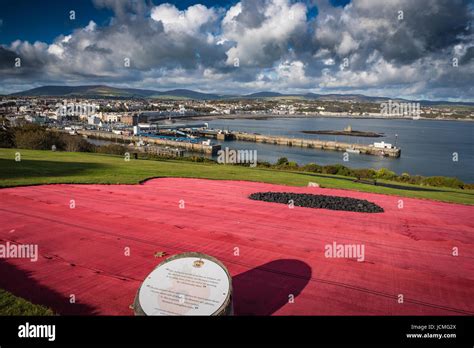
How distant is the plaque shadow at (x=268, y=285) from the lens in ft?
20.4

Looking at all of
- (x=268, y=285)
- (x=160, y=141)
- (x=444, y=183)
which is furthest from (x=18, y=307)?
(x=160, y=141)

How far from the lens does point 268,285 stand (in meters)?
7.05

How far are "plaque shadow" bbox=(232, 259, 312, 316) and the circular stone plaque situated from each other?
0.96 meters

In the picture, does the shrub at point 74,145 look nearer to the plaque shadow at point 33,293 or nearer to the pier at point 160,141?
the plaque shadow at point 33,293

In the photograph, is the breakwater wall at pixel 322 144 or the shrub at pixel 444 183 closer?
the shrub at pixel 444 183

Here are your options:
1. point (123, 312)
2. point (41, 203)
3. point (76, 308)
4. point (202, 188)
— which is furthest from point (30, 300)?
point (202, 188)

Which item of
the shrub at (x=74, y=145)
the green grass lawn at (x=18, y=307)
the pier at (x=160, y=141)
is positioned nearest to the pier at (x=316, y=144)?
the pier at (x=160, y=141)

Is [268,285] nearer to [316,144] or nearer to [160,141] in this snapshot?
[316,144]

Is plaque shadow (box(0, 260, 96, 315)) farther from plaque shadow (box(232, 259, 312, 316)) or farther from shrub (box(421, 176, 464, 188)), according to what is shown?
shrub (box(421, 176, 464, 188))

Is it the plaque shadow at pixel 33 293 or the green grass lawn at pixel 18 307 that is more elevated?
the green grass lawn at pixel 18 307

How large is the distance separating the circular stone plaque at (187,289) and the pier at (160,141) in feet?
289

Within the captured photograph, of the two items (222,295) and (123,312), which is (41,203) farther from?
(222,295)
